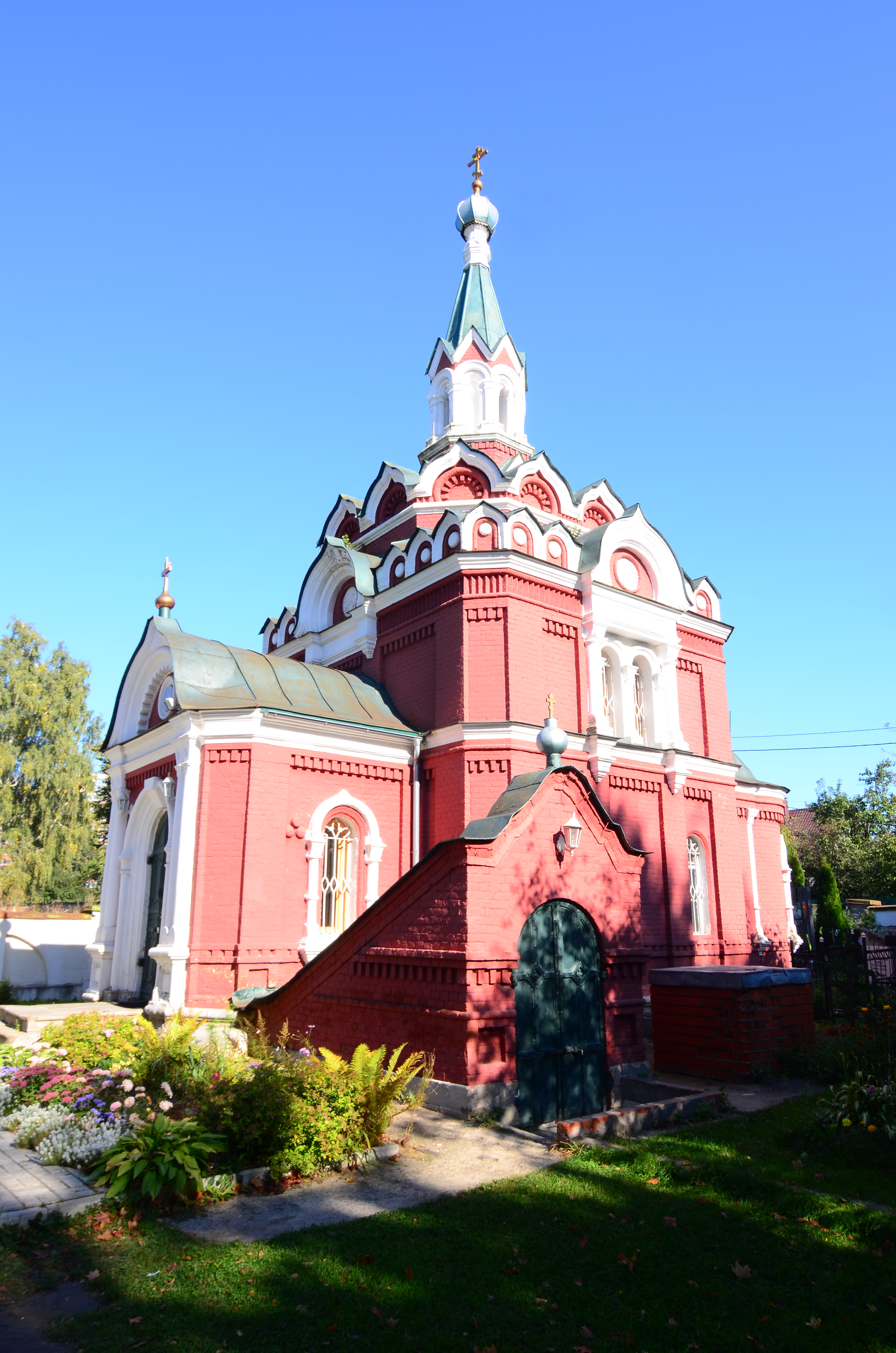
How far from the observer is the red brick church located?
357 inches

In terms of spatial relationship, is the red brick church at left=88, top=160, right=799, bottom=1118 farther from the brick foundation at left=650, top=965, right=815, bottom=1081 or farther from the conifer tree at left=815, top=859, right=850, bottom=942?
the conifer tree at left=815, top=859, right=850, bottom=942

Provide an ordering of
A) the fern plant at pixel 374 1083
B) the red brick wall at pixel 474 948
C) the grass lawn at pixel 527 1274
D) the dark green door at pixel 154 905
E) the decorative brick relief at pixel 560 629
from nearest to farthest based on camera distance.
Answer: the grass lawn at pixel 527 1274
the fern plant at pixel 374 1083
the red brick wall at pixel 474 948
the dark green door at pixel 154 905
the decorative brick relief at pixel 560 629

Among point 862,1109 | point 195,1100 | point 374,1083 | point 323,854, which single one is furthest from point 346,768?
point 862,1109

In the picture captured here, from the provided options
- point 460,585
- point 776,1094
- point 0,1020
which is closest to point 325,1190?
point 776,1094

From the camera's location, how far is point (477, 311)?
2206 centimetres

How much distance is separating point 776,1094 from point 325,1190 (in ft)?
18.5

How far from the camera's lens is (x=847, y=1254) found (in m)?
5.41

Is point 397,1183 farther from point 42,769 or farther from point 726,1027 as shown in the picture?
point 42,769

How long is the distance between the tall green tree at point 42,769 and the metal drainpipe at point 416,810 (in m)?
22.6

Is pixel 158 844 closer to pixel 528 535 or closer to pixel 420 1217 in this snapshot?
pixel 528 535

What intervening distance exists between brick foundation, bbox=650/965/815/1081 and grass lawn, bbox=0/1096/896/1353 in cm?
374

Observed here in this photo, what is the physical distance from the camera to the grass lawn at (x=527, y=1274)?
4.35m

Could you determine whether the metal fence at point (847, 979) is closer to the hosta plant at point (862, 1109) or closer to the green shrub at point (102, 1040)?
the hosta plant at point (862, 1109)

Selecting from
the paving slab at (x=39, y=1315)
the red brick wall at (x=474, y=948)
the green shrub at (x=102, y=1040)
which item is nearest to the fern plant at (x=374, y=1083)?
the red brick wall at (x=474, y=948)
